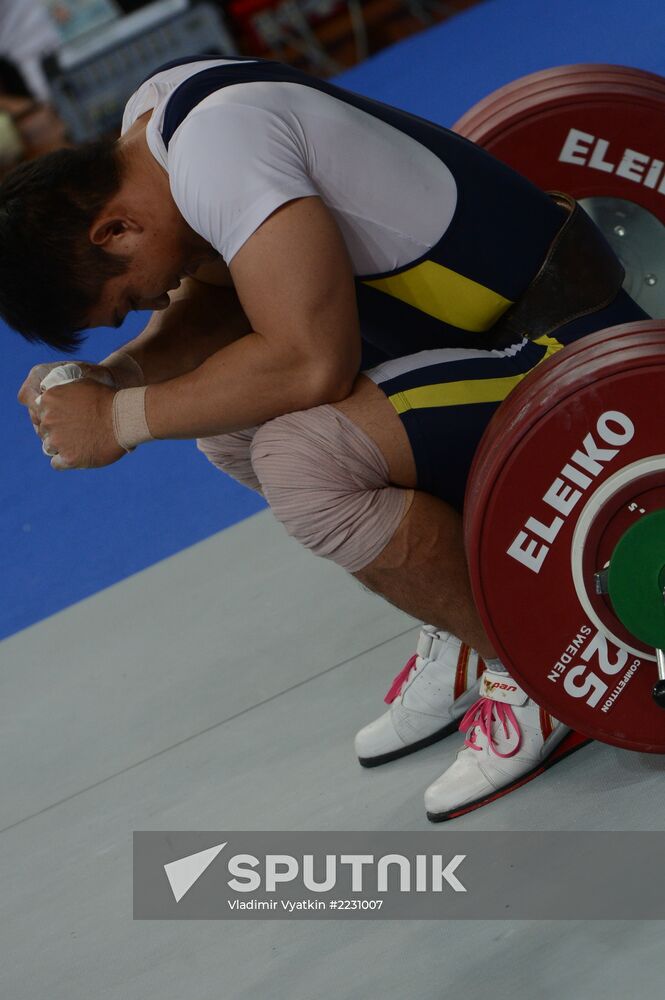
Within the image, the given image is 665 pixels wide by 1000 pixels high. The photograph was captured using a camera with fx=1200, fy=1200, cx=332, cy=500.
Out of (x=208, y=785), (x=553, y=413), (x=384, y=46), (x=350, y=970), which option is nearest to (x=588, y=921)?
(x=350, y=970)

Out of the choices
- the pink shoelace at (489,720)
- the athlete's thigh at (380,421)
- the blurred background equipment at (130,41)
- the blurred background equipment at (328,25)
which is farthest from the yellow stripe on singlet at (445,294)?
the blurred background equipment at (328,25)

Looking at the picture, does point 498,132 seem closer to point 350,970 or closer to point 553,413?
point 553,413

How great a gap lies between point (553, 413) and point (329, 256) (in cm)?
31

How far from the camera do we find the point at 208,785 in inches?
71.5

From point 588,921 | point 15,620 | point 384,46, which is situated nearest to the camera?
point 588,921

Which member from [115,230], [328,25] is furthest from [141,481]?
[328,25]

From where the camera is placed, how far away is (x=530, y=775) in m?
1.59

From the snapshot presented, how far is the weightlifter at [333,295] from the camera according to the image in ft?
4.59

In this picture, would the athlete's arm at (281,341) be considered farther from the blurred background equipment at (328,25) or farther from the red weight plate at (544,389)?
the blurred background equipment at (328,25)

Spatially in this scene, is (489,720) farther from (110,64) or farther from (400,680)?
(110,64)

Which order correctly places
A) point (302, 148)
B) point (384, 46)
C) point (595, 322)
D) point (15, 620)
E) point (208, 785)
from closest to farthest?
point (302, 148)
point (595, 322)
point (208, 785)
point (15, 620)
point (384, 46)

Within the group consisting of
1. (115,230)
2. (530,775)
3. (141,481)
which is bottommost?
(141,481)

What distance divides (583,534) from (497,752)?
1.17 ft

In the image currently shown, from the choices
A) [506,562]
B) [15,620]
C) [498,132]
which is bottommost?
[15,620]
